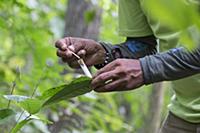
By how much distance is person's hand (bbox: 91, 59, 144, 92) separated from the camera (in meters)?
1.41

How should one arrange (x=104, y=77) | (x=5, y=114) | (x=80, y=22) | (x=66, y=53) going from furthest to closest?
(x=80, y=22)
(x=66, y=53)
(x=5, y=114)
(x=104, y=77)

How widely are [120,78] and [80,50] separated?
49cm

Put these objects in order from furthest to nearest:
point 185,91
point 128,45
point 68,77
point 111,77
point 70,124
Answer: point 70,124 < point 68,77 < point 128,45 < point 185,91 < point 111,77

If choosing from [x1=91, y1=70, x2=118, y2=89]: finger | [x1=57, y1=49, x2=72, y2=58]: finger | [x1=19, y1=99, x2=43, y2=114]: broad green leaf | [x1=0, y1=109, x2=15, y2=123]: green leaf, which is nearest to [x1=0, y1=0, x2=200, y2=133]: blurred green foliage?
[x1=57, y1=49, x2=72, y2=58]: finger

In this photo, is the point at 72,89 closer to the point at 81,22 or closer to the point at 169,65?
the point at 169,65

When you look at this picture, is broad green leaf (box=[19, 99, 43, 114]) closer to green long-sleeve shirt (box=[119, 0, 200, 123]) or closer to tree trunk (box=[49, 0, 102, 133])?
green long-sleeve shirt (box=[119, 0, 200, 123])

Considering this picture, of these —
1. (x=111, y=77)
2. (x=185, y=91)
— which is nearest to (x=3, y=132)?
(x=185, y=91)

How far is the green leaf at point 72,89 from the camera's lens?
1.46m

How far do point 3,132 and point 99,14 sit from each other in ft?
5.64

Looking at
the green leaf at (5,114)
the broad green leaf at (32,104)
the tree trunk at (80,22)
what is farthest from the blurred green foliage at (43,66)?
the broad green leaf at (32,104)

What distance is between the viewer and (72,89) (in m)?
1.49

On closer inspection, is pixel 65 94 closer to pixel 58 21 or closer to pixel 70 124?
pixel 70 124

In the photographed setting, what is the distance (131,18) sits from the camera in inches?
84.4

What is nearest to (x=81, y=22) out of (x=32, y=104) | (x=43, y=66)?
(x=43, y=66)
